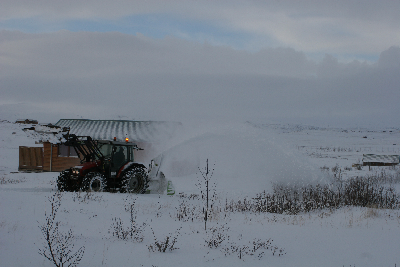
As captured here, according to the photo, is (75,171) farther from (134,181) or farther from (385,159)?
(385,159)

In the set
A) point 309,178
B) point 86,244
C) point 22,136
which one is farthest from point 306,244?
point 22,136

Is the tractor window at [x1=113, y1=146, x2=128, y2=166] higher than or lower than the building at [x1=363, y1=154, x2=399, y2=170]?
higher

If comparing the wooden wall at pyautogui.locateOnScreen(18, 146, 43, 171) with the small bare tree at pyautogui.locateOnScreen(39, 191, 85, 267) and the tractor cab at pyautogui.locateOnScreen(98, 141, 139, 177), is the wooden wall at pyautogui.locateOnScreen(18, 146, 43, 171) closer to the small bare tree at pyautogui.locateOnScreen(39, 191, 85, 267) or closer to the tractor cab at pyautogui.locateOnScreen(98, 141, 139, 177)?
the tractor cab at pyautogui.locateOnScreen(98, 141, 139, 177)

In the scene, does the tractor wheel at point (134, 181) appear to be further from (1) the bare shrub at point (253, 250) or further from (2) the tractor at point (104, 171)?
(1) the bare shrub at point (253, 250)

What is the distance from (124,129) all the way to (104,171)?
634 inches

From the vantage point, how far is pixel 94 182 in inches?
471

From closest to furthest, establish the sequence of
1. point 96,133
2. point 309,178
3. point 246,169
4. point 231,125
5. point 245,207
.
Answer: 1. point 245,207
2. point 309,178
3. point 246,169
4. point 231,125
5. point 96,133

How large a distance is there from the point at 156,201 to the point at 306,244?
606 centimetres

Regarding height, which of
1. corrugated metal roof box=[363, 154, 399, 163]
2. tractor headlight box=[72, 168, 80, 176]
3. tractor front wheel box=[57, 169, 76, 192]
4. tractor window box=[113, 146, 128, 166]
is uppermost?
tractor window box=[113, 146, 128, 166]

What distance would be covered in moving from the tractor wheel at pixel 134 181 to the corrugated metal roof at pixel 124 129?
1222 cm

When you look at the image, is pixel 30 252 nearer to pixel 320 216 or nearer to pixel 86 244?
pixel 86 244

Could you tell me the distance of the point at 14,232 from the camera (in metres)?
5.79

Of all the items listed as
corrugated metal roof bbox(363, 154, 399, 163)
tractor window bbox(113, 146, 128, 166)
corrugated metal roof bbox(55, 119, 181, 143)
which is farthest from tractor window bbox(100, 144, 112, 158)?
corrugated metal roof bbox(363, 154, 399, 163)

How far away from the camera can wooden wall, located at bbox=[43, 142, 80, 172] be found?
24969 millimetres
